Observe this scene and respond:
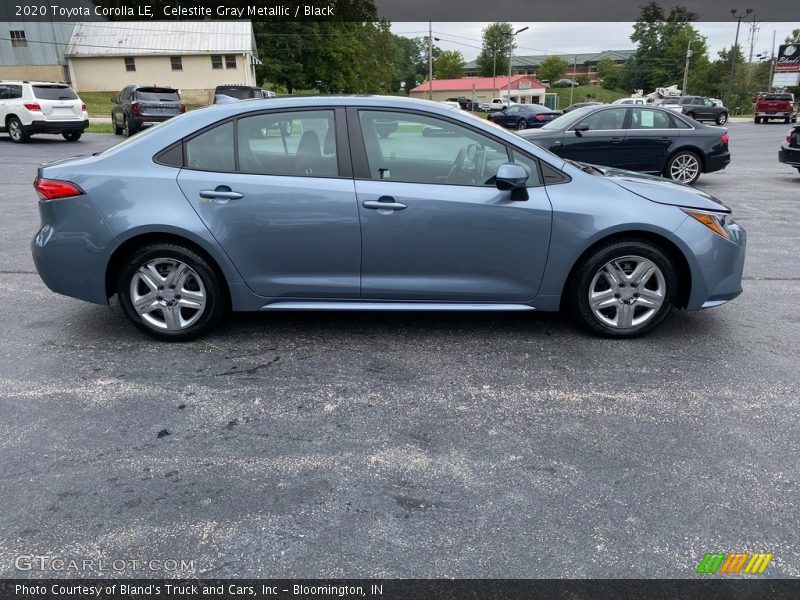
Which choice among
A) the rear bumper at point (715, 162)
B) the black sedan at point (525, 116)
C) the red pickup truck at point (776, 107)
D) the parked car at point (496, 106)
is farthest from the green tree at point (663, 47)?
the rear bumper at point (715, 162)

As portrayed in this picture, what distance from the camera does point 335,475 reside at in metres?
2.98

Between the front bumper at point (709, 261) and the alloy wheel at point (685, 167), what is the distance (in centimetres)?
809

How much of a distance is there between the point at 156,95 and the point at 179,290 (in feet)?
63.0

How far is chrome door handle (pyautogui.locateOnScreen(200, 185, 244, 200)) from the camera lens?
13.9 feet

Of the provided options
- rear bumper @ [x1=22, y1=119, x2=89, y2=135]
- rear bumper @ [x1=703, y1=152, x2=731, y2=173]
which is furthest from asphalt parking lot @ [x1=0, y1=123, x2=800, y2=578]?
rear bumper @ [x1=22, y1=119, x2=89, y2=135]

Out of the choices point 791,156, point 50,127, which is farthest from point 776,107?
point 50,127

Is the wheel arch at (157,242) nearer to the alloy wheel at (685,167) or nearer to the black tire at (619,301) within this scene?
the black tire at (619,301)

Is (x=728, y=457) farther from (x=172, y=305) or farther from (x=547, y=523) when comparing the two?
(x=172, y=305)

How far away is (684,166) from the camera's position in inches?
469

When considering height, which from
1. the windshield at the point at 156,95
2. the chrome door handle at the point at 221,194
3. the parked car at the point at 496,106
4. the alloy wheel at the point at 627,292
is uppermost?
the windshield at the point at 156,95

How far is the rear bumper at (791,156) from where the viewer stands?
12781mm

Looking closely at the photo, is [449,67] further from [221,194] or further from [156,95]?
[221,194]

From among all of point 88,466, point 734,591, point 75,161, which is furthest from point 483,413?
point 75,161

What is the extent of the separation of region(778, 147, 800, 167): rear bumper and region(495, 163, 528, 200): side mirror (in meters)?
11.2
